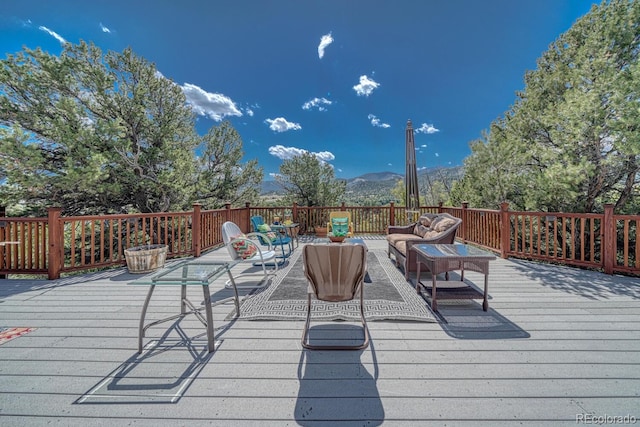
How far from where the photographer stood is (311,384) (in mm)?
1590

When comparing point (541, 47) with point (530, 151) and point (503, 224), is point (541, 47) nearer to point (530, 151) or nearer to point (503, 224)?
point (530, 151)

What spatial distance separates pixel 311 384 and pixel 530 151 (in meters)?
7.16

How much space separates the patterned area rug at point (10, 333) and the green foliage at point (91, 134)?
610cm

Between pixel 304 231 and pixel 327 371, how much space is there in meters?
7.10

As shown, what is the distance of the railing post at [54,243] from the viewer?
3770 millimetres

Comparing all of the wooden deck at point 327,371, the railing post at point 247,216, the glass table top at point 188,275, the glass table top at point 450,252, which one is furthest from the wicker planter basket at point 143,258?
the glass table top at point 450,252

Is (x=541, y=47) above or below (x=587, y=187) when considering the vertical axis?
above

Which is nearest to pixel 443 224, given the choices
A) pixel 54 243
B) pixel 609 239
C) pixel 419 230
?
pixel 419 230

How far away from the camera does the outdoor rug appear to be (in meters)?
2.50

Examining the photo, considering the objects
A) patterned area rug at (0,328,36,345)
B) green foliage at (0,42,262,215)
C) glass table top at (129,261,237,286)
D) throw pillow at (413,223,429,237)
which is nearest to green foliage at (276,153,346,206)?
green foliage at (0,42,262,215)

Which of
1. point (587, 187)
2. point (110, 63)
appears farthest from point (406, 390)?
point (110, 63)

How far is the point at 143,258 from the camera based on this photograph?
413 centimetres

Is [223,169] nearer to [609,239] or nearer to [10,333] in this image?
[10,333]

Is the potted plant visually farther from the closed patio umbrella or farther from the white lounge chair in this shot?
the white lounge chair
